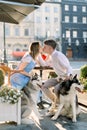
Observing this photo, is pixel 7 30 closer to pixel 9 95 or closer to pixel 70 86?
pixel 70 86

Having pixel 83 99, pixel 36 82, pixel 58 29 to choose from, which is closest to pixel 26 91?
pixel 36 82

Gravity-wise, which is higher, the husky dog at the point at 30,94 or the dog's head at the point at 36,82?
the dog's head at the point at 36,82

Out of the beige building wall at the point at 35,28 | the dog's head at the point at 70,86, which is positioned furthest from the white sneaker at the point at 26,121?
the beige building wall at the point at 35,28

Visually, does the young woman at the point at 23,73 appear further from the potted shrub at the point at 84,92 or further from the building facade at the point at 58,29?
the building facade at the point at 58,29

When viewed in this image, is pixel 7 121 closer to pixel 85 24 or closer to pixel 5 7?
pixel 5 7

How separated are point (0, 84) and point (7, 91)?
1.39 ft

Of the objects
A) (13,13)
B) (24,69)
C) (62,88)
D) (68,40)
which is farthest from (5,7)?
(68,40)

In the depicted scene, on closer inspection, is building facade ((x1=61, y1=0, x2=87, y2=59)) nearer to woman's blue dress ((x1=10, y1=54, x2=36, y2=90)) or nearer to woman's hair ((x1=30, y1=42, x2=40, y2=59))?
woman's hair ((x1=30, y1=42, x2=40, y2=59))

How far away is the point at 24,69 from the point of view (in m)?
6.50

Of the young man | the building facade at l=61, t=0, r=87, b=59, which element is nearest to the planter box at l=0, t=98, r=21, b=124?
the young man

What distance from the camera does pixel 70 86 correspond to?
658cm

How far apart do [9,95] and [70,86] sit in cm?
124

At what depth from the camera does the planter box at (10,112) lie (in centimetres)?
611

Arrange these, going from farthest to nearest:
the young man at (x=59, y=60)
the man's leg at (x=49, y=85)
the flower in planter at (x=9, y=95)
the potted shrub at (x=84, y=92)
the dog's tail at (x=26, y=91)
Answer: the potted shrub at (x=84, y=92)
the man's leg at (x=49, y=85)
the young man at (x=59, y=60)
the dog's tail at (x=26, y=91)
the flower in planter at (x=9, y=95)
